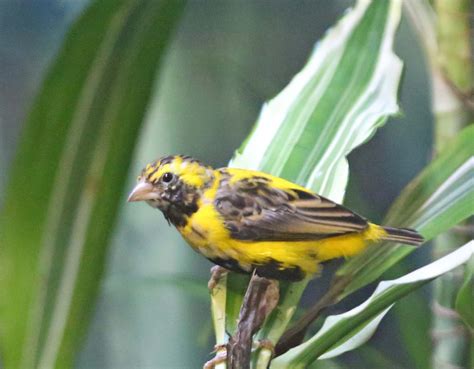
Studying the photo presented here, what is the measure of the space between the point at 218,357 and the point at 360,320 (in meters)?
0.19

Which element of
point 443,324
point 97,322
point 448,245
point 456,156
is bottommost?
point 97,322

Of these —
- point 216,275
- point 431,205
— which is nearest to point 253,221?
point 216,275

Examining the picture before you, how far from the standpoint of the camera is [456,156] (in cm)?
78

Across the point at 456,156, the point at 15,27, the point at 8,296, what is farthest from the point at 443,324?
the point at 15,27

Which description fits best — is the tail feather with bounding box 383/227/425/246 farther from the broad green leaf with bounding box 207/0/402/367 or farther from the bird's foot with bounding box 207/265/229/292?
the bird's foot with bounding box 207/265/229/292

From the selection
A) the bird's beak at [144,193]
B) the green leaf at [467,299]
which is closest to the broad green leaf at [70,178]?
the bird's beak at [144,193]

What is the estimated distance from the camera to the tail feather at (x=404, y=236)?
728 mm

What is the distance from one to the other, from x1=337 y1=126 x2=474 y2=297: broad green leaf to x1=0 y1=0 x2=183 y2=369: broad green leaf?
34cm

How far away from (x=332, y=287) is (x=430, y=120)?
0.85 feet

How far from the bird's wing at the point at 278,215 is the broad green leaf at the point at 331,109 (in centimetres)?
6

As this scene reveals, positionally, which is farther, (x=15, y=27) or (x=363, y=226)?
(x=15, y=27)

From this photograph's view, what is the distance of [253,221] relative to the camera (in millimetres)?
709

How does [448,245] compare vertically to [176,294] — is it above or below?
above

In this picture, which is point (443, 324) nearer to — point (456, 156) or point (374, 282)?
point (374, 282)
